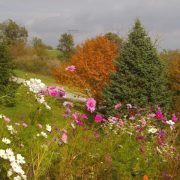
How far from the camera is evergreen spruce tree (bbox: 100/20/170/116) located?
93.8 ft

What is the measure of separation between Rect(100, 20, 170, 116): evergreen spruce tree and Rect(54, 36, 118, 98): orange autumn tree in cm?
326

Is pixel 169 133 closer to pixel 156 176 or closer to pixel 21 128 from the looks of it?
pixel 156 176

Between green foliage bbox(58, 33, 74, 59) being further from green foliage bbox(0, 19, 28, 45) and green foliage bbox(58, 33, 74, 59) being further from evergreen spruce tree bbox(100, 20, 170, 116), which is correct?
evergreen spruce tree bbox(100, 20, 170, 116)

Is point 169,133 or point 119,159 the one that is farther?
point 169,133

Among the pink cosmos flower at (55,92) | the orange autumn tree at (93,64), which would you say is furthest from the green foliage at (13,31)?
the pink cosmos flower at (55,92)

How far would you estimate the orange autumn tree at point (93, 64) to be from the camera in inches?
1305

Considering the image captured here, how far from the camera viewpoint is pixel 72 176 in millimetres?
5617

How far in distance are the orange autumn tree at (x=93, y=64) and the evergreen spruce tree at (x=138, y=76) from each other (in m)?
3.26

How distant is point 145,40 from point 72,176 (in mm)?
24607

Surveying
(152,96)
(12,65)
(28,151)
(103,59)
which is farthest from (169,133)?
(103,59)

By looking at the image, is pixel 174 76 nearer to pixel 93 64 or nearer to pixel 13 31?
pixel 93 64

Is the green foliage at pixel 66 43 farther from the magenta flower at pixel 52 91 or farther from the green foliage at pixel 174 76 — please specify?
the magenta flower at pixel 52 91

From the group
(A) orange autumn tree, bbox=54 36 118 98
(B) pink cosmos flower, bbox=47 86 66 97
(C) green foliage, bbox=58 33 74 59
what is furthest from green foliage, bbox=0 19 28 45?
(B) pink cosmos flower, bbox=47 86 66 97

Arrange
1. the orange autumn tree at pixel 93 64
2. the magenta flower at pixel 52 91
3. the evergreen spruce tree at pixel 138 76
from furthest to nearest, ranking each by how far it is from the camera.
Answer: the orange autumn tree at pixel 93 64
the evergreen spruce tree at pixel 138 76
the magenta flower at pixel 52 91
